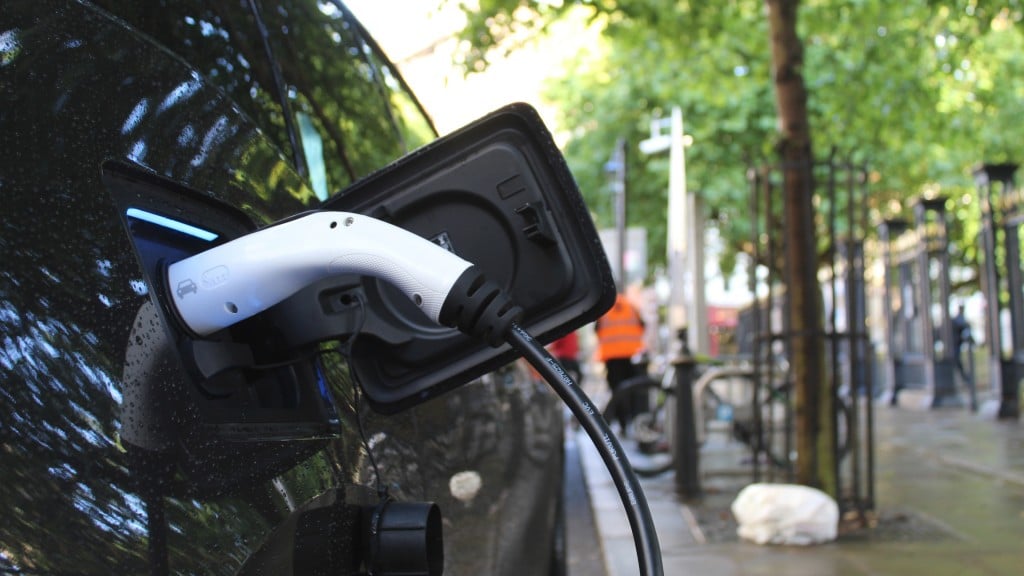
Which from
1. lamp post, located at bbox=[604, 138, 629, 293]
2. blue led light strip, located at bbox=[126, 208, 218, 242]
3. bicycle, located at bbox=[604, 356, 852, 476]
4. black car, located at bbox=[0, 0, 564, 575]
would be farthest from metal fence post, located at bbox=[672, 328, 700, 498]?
→ lamp post, located at bbox=[604, 138, 629, 293]

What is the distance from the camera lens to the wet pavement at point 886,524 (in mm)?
5094

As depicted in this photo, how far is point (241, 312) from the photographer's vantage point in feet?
3.70

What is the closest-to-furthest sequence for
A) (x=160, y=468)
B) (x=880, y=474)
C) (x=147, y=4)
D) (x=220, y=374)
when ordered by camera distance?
(x=160, y=468) < (x=220, y=374) < (x=147, y=4) < (x=880, y=474)

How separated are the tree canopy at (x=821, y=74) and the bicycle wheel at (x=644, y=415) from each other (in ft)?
8.44

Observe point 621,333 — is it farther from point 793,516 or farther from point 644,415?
point 793,516

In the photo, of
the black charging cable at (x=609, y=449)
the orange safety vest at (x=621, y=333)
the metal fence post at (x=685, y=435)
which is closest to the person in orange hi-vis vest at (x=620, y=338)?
the orange safety vest at (x=621, y=333)

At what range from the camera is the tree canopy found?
320 inches

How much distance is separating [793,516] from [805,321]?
1230 millimetres

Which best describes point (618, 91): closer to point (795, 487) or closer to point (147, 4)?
point (795, 487)

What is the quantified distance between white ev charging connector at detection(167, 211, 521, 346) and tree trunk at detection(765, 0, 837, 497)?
5277mm

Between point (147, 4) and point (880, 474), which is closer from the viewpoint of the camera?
point (147, 4)

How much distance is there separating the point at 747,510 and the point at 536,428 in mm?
2708

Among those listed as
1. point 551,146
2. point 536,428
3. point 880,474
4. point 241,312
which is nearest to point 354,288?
point 241,312

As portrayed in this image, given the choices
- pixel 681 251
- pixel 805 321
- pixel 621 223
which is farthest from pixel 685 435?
pixel 621 223
